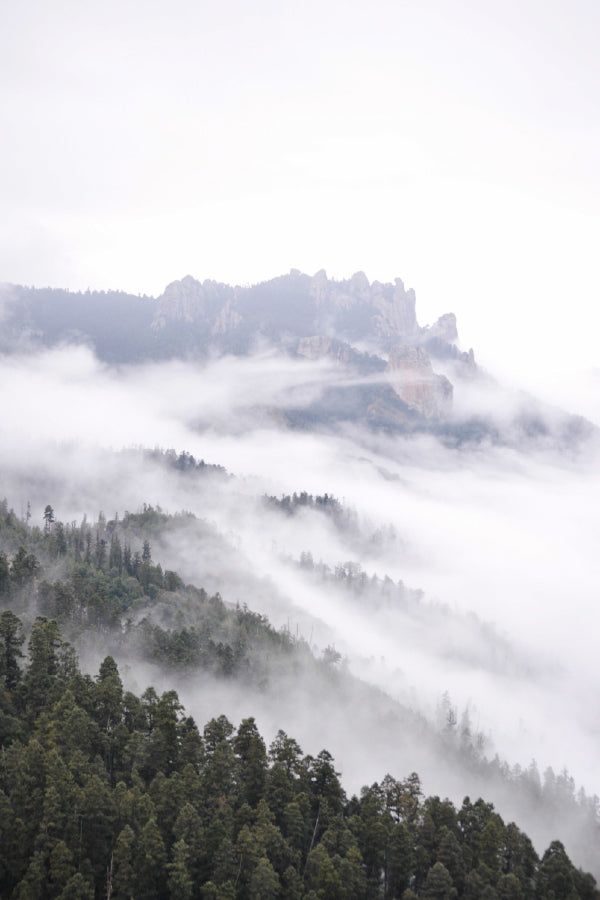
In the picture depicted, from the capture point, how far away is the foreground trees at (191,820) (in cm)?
5066

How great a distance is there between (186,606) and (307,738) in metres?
38.3

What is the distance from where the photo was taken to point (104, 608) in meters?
118

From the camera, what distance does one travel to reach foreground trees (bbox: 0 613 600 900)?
5066 cm

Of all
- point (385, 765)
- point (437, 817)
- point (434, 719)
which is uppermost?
point (437, 817)

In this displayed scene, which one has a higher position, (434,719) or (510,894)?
(510,894)

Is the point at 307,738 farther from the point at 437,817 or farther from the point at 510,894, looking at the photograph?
the point at 510,894

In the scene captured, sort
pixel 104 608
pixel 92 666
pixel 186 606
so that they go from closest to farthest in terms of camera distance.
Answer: pixel 92 666, pixel 104 608, pixel 186 606

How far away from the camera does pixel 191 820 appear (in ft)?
179

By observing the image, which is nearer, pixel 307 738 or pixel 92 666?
pixel 92 666

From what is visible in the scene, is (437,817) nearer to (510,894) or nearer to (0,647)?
(510,894)

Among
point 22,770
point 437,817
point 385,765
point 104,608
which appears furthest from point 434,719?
point 22,770

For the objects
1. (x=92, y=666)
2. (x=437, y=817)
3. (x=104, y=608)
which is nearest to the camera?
(x=437, y=817)

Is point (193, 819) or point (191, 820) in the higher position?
point (193, 819)

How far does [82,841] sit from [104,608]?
A: 67563 millimetres
